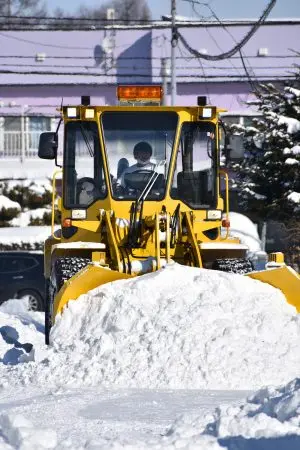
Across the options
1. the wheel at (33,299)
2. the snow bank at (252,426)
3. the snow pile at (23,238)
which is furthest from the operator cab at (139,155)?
the snow pile at (23,238)

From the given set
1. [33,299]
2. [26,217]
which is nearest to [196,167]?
[33,299]

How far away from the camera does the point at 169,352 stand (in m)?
8.74

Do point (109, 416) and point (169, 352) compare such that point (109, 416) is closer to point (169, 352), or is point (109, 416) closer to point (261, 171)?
point (169, 352)

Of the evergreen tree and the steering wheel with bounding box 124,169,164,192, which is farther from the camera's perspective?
the evergreen tree

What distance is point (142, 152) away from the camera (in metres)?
11.4

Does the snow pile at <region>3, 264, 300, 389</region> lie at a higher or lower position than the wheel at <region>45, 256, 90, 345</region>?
lower

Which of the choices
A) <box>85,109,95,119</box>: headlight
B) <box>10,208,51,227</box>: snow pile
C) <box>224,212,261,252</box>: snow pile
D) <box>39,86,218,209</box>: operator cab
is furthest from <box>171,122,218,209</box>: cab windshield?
<box>10,208,51,227</box>: snow pile

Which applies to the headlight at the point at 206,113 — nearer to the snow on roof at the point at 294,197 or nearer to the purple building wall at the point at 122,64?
the snow on roof at the point at 294,197

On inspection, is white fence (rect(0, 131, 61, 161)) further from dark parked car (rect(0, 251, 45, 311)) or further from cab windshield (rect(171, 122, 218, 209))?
cab windshield (rect(171, 122, 218, 209))

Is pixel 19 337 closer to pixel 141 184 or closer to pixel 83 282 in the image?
pixel 141 184

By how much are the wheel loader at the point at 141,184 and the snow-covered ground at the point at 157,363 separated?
121cm

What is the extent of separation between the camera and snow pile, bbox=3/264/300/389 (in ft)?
28.2

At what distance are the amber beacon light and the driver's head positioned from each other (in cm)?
63

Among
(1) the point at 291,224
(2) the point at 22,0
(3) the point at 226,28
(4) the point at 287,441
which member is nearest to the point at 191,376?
(4) the point at 287,441
